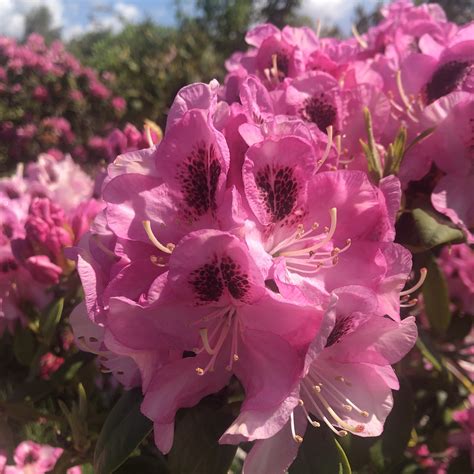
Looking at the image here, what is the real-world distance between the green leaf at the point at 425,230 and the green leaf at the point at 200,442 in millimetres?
303

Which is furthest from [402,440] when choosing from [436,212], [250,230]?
[250,230]

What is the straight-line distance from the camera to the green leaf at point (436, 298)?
956 millimetres

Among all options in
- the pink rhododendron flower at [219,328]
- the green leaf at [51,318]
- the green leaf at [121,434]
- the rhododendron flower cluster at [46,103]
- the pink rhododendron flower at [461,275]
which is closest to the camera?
the pink rhododendron flower at [219,328]

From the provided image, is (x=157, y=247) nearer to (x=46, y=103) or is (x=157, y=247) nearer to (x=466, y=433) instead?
(x=466, y=433)

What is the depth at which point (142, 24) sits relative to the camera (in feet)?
62.2

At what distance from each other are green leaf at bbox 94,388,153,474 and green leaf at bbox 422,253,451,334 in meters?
0.53

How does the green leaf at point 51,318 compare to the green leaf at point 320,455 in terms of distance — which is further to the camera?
the green leaf at point 51,318

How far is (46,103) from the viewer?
5.33 meters

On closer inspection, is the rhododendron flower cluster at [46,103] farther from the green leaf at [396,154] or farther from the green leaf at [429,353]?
the green leaf at [396,154]

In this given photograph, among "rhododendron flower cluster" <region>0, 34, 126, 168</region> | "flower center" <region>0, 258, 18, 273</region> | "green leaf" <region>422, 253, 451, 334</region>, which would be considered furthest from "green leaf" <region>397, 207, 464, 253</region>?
"rhododendron flower cluster" <region>0, 34, 126, 168</region>

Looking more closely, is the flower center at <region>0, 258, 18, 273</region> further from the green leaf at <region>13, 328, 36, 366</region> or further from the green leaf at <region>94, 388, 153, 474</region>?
the green leaf at <region>94, 388, 153, 474</region>

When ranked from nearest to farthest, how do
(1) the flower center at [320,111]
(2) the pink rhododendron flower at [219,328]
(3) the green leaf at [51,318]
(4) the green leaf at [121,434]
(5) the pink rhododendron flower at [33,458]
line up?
(2) the pink rhododendron flower at [219,328] < (4) the green leaf at [121,434] < (1) the flower center at [320,111] < (3) the green leaf at [51,318] < (5) the pink rhododendron flower at [33,458]

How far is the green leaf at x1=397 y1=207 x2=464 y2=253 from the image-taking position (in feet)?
2.14

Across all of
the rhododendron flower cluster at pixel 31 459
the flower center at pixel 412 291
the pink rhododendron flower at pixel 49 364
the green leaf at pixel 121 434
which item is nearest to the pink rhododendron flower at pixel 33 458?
the rhododendron flower cluster at pixel 31 459
